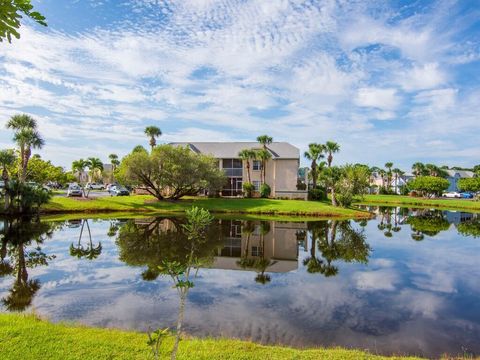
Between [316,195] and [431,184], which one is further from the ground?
[431,184]

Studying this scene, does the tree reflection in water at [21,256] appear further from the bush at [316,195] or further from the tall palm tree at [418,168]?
the tall palm tree at [418,168]

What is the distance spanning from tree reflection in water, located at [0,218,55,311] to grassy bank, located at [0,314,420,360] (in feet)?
12.8

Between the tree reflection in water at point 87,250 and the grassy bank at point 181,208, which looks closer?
the tree reflection in water at point 87,250

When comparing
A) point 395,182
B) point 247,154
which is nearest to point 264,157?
point 247,154

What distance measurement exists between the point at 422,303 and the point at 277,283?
5.67 meters

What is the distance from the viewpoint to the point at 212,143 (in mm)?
67312

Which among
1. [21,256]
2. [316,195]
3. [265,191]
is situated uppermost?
[265,191]

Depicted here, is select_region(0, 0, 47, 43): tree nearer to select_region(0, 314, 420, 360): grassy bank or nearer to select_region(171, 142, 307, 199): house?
select_region(0, 314, 420, 360): grassy bank

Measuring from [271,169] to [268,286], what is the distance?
46921 millimetres

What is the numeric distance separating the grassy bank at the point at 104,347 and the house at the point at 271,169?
5120 cm

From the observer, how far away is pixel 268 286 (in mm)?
14828

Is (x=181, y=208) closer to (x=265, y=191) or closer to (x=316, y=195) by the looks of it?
(x=265, y=191)

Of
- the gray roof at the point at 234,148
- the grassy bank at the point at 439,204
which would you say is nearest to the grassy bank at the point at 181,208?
the gray roof at the point at 234,148

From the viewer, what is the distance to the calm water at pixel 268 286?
34.2ft
